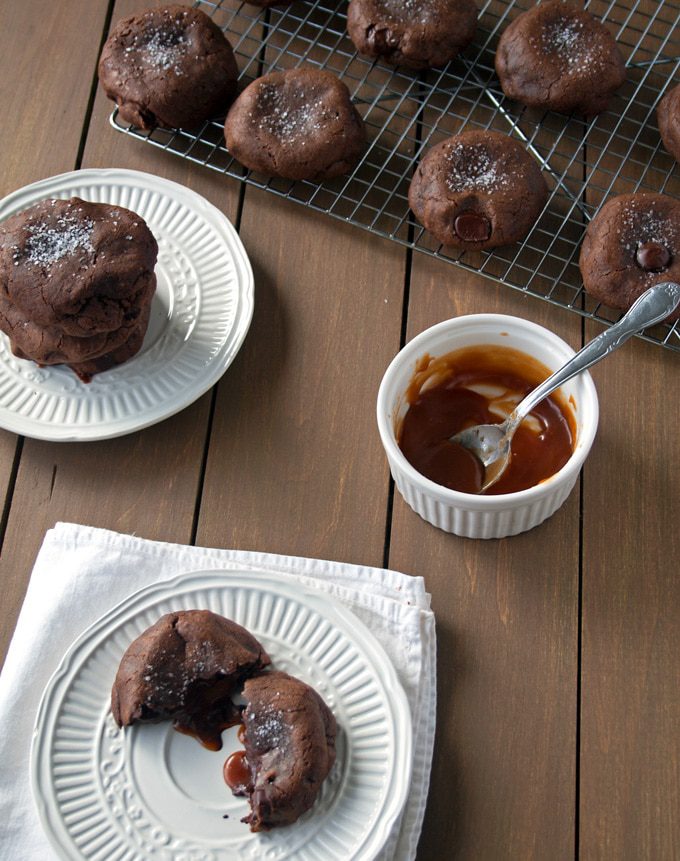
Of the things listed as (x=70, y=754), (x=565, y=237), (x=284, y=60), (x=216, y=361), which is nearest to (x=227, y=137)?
(x=284, y=60)

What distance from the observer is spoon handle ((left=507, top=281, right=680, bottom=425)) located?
1266 mm

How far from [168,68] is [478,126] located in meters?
0.47

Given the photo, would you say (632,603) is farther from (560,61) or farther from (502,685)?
(560,61)

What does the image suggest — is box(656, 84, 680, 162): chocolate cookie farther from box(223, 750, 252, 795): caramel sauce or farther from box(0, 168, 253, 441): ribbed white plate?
box(223, 750, 252, 795): caramel sauce

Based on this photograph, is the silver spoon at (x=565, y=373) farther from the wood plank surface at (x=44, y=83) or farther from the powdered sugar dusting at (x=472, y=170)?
the wood plank surface at (x=44, y=83)

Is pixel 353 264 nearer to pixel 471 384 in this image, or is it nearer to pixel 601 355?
pixel 471 384

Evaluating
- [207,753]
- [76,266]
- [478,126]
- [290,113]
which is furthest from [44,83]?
[207,753]

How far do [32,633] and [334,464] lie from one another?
45 cm

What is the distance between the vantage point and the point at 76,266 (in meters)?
1.32

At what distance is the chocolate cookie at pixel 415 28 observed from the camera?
157 centimetres

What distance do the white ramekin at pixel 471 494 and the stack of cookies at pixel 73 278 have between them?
351 mm

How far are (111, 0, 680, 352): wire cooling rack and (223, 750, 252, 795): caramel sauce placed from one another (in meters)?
0.73

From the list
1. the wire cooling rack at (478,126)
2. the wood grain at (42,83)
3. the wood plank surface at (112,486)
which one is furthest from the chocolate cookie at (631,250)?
the wood grain at (42,83)

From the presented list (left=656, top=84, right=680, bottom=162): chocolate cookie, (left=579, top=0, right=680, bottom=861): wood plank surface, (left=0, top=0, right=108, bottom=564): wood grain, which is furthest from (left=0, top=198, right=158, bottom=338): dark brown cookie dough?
(left=656, top=84, right=680, bottom=162): chocolate cookie
